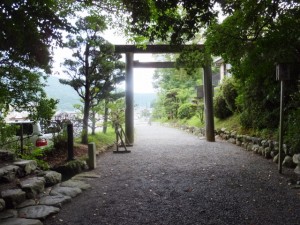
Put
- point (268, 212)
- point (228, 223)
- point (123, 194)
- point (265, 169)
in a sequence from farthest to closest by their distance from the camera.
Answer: point (265, 169), point (123, 194), point (268, 212), point (228, 223)

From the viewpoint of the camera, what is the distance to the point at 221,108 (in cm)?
1338

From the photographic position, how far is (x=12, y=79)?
5277 mm

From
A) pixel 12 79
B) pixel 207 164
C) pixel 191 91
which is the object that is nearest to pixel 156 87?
pixel 191 91

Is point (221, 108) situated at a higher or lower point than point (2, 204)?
higher

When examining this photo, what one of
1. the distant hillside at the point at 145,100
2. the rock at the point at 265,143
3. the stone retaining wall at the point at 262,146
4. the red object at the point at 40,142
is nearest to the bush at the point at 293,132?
the stone retaining wall at the point at 262,146

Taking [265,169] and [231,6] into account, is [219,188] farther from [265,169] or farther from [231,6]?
[231,6]

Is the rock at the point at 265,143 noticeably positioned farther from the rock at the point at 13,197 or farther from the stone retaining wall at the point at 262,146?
the rock at the point at 13,197

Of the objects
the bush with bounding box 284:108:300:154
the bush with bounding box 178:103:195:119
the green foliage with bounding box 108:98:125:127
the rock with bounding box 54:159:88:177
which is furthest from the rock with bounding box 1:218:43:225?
the bush with bounding box 178:103:195:119

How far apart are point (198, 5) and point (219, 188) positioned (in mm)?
3293

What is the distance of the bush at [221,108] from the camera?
13211 millimetres

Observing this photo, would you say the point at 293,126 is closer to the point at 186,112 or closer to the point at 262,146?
the point at 262,146

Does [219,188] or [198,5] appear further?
[219,188]

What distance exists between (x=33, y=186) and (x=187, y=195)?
2.68 m

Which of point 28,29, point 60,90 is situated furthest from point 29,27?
point 60,90
